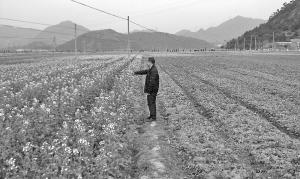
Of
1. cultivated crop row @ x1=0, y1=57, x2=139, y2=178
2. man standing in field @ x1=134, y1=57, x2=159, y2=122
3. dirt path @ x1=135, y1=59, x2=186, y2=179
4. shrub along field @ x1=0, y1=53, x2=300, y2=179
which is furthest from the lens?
man standing in field @ x1=134, y1=57, x2=159, y2=122

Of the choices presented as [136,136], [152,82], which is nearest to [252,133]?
[136,136]

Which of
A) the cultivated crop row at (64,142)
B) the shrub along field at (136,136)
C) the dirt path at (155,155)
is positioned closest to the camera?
the cultivated crop row at (64,142)

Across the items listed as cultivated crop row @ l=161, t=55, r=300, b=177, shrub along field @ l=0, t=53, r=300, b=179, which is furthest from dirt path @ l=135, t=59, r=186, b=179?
cultivated crop row @ l=161, t=55, r=300, b=177

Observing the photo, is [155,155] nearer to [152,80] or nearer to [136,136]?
[136,136]

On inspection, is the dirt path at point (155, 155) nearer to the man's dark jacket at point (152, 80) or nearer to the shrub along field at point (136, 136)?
the shrub along field at point (136, 136)

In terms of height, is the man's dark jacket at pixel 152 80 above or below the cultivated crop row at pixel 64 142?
above

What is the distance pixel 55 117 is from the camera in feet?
44.8

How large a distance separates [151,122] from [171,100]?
5.61m

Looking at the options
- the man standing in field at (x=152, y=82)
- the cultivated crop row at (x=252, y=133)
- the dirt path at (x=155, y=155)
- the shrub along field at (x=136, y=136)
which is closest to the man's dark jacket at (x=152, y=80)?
the man standing in field at (x=152, y=82)

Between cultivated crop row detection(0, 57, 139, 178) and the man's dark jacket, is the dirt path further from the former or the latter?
the man's dark jacket

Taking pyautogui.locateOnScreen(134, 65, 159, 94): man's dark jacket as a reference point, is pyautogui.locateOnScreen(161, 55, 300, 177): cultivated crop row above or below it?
below

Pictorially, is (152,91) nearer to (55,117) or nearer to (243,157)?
(55,117)

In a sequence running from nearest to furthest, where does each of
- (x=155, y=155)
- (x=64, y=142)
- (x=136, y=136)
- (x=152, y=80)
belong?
(x=64, y=142) < (x=155, y=155) < (x=136, y=136) < (x=152, y=80)

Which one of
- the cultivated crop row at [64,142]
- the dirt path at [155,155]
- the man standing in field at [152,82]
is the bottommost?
the dirt path at [155,155]
